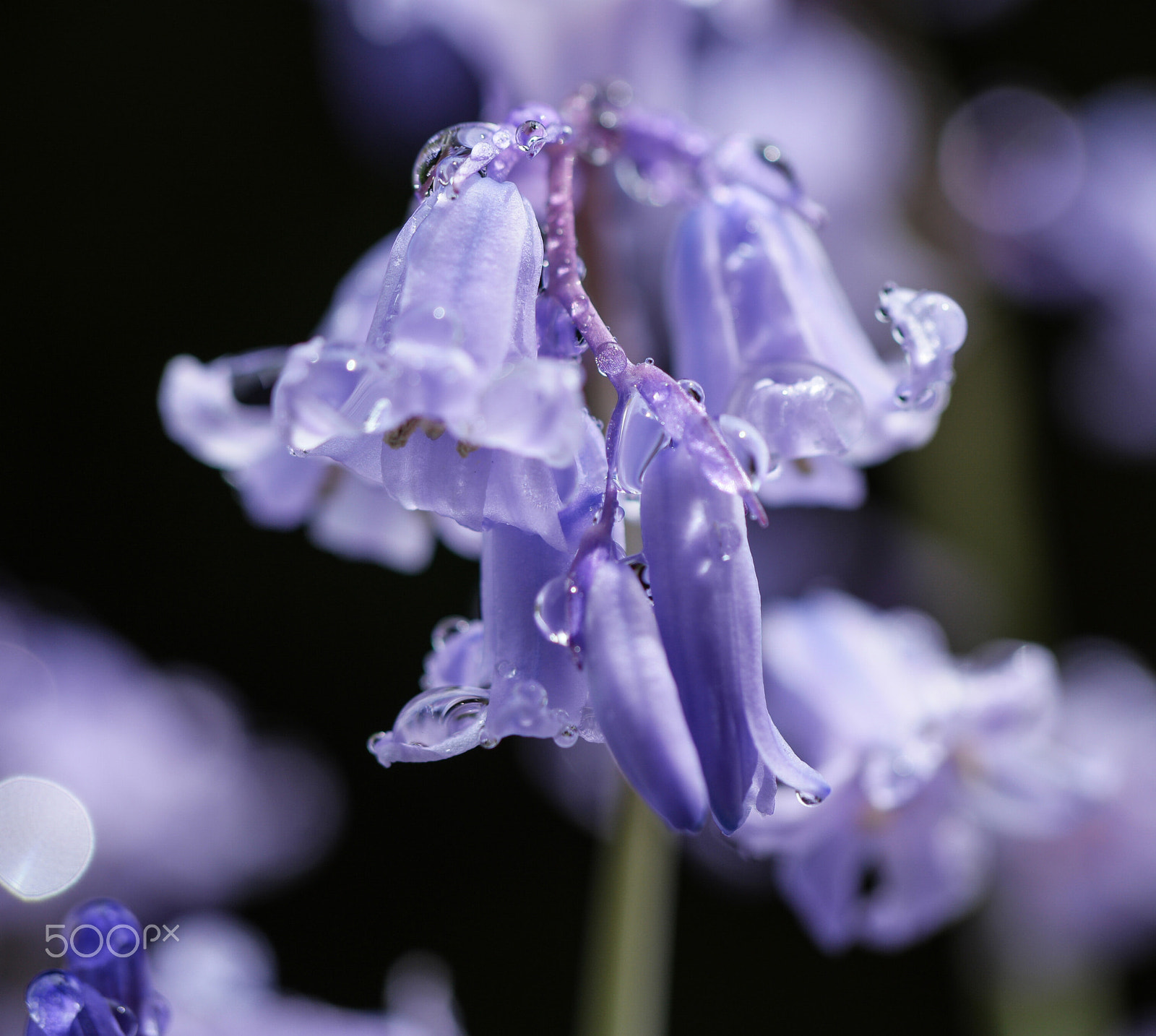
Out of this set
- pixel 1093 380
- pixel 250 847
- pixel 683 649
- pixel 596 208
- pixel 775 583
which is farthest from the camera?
pixel 1093 380

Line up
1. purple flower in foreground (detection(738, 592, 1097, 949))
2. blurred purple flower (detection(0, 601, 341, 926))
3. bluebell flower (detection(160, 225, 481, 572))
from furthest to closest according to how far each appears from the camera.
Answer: blurred purple flower (detection(0, 601, 341, 926)) < purple flower in foreground (detection(738, 592, 1097, 949)) < bluebell flower (detection(160, 225, 481, 572))

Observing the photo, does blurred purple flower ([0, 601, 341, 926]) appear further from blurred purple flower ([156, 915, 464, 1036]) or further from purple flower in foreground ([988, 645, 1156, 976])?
purple flower in foreground ([988, 645, 1156, 976])

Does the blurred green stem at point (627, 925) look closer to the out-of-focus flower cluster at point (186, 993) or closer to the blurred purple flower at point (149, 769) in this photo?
the out-of-focus flower cluster at point (186, 993)

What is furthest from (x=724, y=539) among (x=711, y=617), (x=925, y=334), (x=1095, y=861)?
(x=1095, y=861)

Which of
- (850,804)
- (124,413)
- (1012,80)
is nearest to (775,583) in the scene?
(850,804)

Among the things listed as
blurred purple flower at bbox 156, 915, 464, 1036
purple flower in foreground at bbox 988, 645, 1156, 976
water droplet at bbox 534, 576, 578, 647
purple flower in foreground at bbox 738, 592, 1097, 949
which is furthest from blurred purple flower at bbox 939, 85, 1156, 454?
water droplet at bbox 534, 576, 578, 647

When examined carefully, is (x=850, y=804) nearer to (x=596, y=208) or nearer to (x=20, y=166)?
(x=596, y=208)
